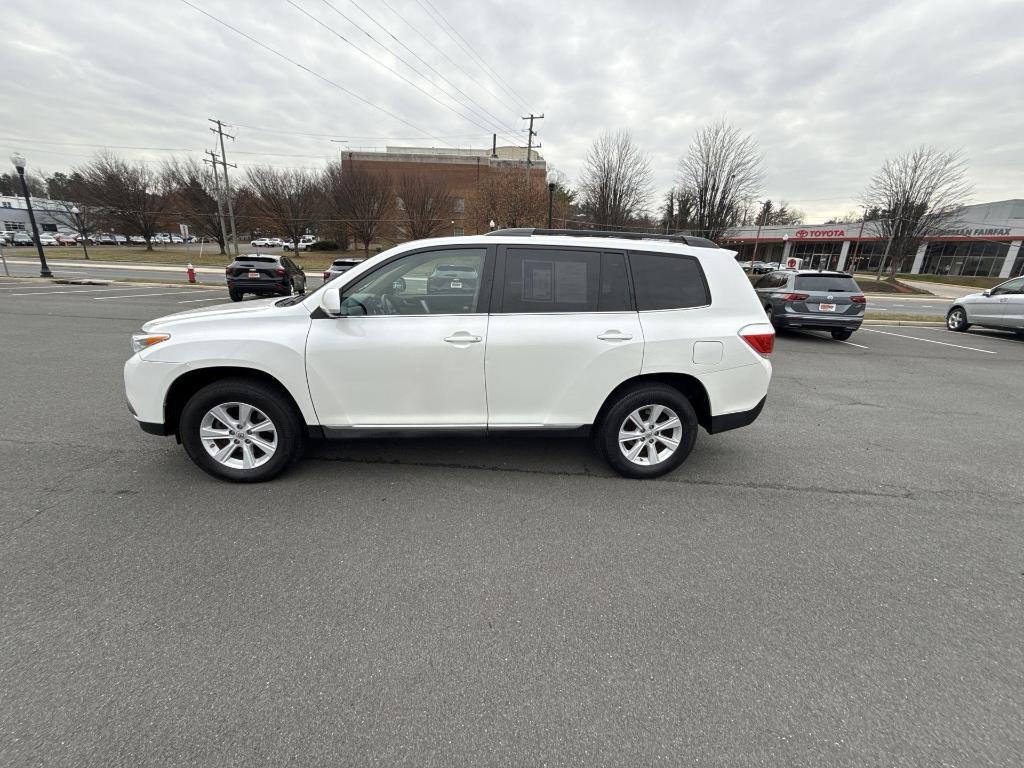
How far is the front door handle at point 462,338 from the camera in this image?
11.2ft

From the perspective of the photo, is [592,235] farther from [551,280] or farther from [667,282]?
[667,282]

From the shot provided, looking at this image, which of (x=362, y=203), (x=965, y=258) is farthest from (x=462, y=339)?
(x=965, y=258)

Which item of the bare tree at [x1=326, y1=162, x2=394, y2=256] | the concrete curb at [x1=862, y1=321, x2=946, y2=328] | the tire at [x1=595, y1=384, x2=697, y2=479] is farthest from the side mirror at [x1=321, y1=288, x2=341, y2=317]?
the bare tree at [x1=326, y1=162, x2=394, y2=256]

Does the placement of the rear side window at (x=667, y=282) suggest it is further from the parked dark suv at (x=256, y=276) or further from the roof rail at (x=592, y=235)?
the parked dark suv at (x=256, y=276)

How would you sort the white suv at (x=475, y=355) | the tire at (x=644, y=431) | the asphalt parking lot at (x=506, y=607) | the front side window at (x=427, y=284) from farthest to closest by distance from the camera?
the tire at (x=644, y=431)
the front side window at (x=427, y=284)
the white suv at (x=475, y=355)
the asphalt parking lot at (x=506, y=607)

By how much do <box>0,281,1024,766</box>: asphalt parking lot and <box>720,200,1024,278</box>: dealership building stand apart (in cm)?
4115

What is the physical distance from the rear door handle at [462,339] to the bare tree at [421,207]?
43850 mm

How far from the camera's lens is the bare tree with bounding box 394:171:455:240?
44969mm

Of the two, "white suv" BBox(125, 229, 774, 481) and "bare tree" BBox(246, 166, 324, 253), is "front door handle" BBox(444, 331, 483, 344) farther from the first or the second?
"bare tree" BBox(246, 166, 324, 253)

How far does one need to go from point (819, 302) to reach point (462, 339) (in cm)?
1044

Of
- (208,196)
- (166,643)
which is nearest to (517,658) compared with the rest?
(166,643)

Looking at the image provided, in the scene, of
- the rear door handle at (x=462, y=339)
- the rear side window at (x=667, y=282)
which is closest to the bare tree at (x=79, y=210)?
the rear door handle at (x=462, y=339)

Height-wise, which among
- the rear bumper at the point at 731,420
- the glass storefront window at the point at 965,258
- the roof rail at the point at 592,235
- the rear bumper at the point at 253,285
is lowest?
the rear bumper at the point at 253,285

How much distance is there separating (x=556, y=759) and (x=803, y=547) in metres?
2.17
